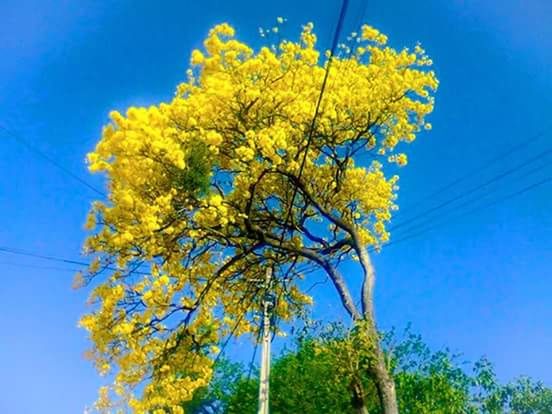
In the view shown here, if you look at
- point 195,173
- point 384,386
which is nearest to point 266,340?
point 384,386

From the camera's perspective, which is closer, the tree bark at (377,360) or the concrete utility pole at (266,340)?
the tree bark at (377,360)

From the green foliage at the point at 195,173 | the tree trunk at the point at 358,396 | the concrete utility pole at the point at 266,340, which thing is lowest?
the tree trunk at the point at 358,396

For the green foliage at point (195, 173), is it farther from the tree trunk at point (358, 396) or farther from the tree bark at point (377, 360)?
the tree trunk at point (358, 396)

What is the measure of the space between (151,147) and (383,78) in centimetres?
Answer: 422

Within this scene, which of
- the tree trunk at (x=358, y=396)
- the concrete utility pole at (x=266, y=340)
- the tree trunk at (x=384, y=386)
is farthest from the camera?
the concrete utility pole at (x=266, y=340)

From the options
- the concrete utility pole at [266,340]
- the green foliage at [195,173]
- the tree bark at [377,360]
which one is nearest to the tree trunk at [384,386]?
the tree bark at [377,360]

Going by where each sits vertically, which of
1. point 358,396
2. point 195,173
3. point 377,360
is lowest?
point 358,396

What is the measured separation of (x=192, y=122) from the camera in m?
11.4

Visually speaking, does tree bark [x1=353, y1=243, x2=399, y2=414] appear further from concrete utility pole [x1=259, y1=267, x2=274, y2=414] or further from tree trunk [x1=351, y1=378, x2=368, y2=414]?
concrete utility pole [x1=259, y1=267, x2=274, y2=414]

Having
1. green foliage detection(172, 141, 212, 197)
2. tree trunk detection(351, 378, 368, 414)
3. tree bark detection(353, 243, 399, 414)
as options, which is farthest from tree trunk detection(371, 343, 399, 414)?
green foliage detection(172, 141, 212, 197)

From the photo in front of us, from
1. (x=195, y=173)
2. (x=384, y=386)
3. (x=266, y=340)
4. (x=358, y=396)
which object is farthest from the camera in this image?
(x=266, y=340)

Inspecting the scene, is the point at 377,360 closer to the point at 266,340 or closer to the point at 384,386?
the point at 384,386

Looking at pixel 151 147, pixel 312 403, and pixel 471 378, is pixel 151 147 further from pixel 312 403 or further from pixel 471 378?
pixel 471 378

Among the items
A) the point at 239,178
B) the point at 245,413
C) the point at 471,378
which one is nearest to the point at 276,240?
the point at 239,178
